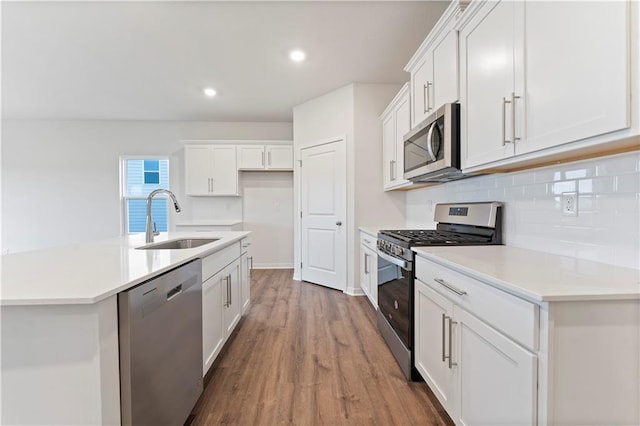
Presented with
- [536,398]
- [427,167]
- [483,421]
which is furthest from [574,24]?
[483,421]

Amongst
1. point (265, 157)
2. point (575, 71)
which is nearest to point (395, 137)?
point (575, 71)

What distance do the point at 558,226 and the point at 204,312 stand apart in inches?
77.3

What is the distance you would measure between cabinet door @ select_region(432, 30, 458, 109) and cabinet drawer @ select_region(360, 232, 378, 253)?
137 centimetres

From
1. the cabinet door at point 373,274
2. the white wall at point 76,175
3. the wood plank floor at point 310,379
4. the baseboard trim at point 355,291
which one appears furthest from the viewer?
the white wall at point 76,175

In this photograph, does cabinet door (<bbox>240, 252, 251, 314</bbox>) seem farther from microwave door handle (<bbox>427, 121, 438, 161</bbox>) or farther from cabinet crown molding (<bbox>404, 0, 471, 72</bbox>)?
cabinet crown molding (<bbox>404, 0, 471, 72</bbox>)

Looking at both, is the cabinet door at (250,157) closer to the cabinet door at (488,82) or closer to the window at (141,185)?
the window at (141,185)

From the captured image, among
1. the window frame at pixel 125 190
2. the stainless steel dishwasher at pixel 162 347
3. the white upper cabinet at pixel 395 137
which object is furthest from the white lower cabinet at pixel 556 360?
the window frame at pixel 125 190

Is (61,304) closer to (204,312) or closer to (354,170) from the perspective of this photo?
(204,312)

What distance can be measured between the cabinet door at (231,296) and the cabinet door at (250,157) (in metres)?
2.84

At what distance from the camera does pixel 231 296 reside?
229 centimetres

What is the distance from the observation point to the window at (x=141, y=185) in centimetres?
535

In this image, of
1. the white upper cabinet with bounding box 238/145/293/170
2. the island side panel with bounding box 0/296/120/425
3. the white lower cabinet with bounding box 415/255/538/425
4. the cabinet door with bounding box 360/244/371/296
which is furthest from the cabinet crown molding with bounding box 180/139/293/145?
the island side panel with bounding box 0/296/120/425

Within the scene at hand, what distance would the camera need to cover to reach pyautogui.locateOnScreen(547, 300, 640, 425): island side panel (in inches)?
32.5

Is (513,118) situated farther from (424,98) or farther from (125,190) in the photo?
(125,190)
